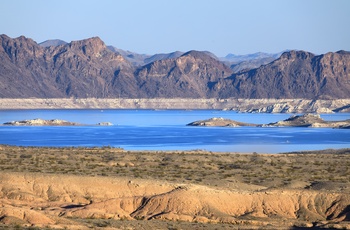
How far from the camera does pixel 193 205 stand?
35.3 metres

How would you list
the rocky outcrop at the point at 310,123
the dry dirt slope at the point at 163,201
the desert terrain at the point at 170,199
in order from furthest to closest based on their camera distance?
the rocky outcrop at the point at 310,123
the dry dirt slope at the point at 163,201
the desert terrain at the point at 170,199

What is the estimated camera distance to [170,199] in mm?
35406

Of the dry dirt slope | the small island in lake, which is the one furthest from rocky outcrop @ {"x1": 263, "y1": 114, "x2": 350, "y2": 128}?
the dry dirt slope

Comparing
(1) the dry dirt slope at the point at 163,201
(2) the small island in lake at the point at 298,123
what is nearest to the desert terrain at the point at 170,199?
(1) the dry dirt slope at the point at 163,201

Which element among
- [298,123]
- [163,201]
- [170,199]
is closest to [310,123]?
[298,123]

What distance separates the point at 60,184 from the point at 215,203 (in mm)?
7662

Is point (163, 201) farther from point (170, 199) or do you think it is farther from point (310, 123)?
point (310, 123)

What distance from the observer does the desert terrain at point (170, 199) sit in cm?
3203

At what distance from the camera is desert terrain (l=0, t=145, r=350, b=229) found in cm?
3203

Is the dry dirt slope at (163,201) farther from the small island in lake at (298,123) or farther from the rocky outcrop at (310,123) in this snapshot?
the small island in lake at (298,123)

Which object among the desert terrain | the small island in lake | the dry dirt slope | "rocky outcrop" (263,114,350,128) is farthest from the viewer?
the small island in lake

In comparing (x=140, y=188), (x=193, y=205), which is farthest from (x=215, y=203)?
(x=140, y=188)

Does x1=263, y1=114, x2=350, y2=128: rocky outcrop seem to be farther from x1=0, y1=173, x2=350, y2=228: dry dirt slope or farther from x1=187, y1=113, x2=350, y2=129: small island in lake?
x1=0, y1=173, x2=350, y2=228: dry dirt slope

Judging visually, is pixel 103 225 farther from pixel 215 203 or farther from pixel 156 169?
pixel 156 169
